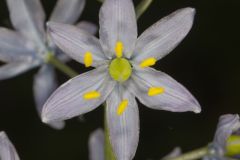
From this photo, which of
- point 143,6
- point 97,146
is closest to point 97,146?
point 97,146

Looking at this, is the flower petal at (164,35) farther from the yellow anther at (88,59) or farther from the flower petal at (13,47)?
the flower petal at (13,47)

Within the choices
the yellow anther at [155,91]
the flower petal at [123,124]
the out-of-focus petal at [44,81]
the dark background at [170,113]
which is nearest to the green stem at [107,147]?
the flower petal at [123,124]

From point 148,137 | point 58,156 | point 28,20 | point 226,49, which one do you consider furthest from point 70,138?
point 28,20

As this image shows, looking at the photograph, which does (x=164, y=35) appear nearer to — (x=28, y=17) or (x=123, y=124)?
(x=123, y=124)

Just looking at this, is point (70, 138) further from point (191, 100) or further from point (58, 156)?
point (191, 100)

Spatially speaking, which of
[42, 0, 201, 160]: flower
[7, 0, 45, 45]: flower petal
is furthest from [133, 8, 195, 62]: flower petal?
[7, 0, 45, 45]: flower petal

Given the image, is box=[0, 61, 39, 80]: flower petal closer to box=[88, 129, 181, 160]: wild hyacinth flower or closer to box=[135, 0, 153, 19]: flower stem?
box=[88, 129, 181, 160]: wild hyacinth flower

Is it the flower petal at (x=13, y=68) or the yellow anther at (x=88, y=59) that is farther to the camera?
the flower petal at (x=13, y=68)
